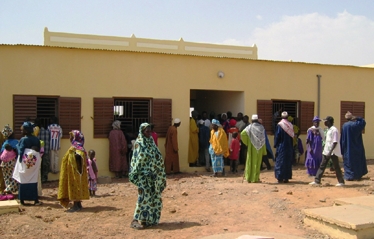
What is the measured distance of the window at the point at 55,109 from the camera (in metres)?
10.2

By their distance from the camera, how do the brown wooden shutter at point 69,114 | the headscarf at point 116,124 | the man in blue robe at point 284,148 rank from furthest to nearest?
the headscarf at point 116,124 → the brown wooden shutter at point 69,114 → the man in blue robe at point 284,148

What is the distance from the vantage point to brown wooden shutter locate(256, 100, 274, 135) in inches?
500

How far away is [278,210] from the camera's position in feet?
23.1

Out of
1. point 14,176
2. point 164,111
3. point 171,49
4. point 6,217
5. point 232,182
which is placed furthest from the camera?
point 171,49

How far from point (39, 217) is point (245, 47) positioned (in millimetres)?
11441

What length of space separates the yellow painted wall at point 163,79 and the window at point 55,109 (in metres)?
0.16

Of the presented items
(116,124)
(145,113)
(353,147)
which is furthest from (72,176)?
(353,147)

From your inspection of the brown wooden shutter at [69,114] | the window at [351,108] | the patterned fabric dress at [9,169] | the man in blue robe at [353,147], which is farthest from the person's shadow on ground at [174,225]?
the window at [351,108]

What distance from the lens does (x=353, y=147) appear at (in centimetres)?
963

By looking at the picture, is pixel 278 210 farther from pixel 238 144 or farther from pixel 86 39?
pixel 86 39

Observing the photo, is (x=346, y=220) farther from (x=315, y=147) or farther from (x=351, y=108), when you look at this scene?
(x=351, y=108)

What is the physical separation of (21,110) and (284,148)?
6141mm

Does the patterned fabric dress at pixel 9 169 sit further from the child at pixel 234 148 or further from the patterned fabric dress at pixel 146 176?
the child at pixel 234 148

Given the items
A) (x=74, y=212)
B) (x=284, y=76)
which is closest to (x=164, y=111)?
(x=284, y=76)
